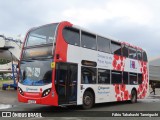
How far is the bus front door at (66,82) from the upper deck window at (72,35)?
108 centimetres

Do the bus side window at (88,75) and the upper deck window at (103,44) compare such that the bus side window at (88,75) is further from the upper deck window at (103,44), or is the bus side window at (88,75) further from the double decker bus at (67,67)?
the upper deck window at (103,44)

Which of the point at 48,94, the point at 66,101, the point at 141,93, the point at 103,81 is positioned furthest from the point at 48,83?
the point at 141,93

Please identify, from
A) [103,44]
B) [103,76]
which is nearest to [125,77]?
[103,76]

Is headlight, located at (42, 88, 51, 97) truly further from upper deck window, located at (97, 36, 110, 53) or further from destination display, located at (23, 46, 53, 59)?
upper deck window, located at (97, 36, 110, 53)

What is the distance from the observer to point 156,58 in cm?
4853

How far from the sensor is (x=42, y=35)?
13.6 m

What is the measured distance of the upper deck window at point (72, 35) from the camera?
532 inches

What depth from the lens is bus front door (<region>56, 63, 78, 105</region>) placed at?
12750 mm

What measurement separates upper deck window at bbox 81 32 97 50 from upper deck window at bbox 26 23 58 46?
1.88m

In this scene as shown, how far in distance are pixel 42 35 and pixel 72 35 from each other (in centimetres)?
139

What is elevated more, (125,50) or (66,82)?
(125,50)

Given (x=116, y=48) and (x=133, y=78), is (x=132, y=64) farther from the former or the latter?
(x=116, y=48)

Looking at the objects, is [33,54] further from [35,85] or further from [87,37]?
Answer: [87,37]

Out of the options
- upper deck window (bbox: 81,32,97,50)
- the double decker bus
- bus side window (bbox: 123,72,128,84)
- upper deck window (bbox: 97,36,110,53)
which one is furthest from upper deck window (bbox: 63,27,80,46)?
bus side window (bbox: 123,72,128,84)
